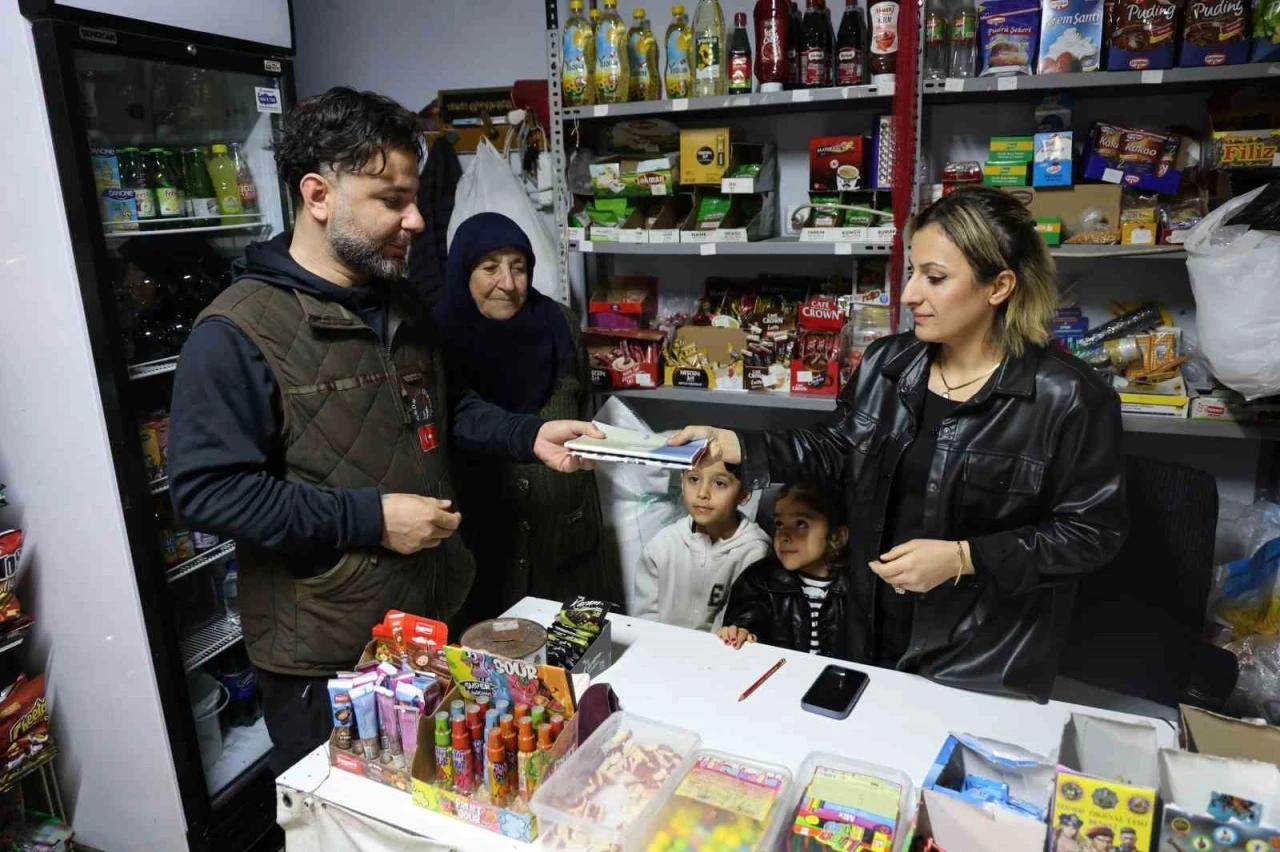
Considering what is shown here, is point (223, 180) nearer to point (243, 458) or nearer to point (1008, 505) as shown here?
point (243, 458)

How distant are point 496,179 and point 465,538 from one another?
1.36 metres

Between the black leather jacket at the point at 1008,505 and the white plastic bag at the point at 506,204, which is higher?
the white plastic bag at the point at 506,204

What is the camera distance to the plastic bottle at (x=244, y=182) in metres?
2.78

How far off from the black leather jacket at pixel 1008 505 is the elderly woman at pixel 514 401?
1079 millimetres

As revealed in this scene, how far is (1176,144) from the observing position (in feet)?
8.02

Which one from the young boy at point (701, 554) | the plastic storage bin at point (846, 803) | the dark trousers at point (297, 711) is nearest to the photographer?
the plastic storage bin at point (846, 803)

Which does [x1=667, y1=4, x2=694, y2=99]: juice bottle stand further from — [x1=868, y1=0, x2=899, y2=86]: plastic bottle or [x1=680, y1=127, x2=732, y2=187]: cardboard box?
[x1=868, y1=0, x2=899, y2=86]: plastic bottle

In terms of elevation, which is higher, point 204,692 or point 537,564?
point 537,564

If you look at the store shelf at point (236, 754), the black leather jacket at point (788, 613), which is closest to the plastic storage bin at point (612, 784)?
the black leather jacket at point (788, 613)

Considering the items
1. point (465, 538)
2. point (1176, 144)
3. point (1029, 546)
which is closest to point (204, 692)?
point (465, 538)

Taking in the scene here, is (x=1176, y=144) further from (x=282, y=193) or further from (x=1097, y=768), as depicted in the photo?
(x=282, y=193)

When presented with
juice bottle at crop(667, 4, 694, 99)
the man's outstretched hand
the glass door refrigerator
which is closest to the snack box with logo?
juice bottle at crop(667, 4, 694, 99)

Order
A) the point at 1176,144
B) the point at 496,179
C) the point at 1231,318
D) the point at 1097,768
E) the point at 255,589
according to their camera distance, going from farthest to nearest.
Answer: the point at 496,179
the point at 1176,144
the point at 1231,318
the point at 255,589
the point at 1097,768

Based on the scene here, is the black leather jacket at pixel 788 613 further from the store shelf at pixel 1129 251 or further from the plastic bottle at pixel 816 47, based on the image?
the plastic bottle at pixel 816 47
